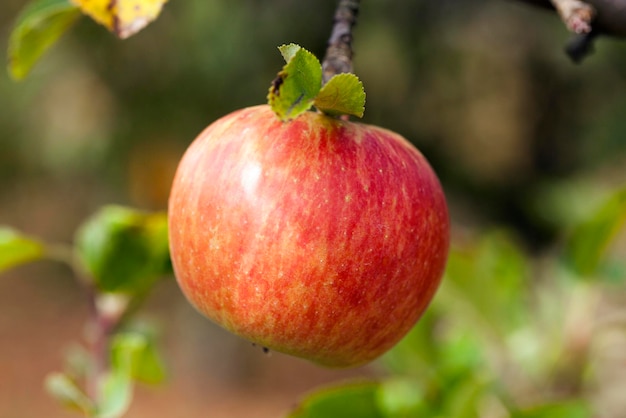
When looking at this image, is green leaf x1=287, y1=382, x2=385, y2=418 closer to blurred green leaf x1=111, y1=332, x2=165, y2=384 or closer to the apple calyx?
blurred green leaf x1=111, y1=332, x2=165, y2=384

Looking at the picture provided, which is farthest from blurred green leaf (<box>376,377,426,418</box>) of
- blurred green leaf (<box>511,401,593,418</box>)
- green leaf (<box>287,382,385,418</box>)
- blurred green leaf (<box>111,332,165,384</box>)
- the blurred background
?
the blurred background

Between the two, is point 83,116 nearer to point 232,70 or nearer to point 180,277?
point 232,70

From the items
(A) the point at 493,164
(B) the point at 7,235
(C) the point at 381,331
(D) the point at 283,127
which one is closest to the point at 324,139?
(D) the point at 283,127

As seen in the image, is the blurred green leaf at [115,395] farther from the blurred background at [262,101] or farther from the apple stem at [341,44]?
the blurred background at [262,101]

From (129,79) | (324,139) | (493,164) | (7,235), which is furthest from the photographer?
(493,164)

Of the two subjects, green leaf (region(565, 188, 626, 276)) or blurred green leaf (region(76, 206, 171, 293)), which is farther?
green leaf (region(565, 188, 626, 276))

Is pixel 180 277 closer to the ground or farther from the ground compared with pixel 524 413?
farther from the ground

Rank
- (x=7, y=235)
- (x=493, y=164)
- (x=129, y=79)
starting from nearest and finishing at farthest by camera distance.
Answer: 1. (x=7, y=235)
2. (x=129, y=79)
3. (x=493, y=164)
